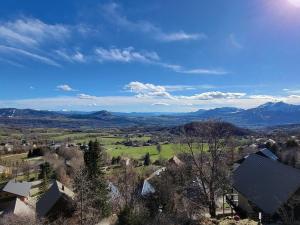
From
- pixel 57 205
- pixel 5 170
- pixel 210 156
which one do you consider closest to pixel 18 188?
pixel 57 205

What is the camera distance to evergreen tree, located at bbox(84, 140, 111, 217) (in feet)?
158

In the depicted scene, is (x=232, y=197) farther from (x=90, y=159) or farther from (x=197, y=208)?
(x=90, y=159)

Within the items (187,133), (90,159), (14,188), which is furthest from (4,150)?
(187,133)

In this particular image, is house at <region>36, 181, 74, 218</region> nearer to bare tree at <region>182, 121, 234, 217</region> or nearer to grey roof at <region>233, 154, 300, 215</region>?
bare tree at <region>182, 121, 234, 217</region>

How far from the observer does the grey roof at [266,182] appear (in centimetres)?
3300

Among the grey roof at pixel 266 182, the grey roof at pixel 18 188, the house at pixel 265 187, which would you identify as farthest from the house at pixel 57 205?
the grey roof at pixel 266 182

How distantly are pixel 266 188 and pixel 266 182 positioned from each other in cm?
143

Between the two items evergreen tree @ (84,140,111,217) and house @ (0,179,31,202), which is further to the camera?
house @ (0,179,31,202)

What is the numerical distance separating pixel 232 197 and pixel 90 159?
23166 mm

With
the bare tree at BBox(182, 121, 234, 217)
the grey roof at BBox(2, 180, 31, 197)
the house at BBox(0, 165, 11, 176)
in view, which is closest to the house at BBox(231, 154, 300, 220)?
the bare tree at BBox(182, 121, 234, 217)

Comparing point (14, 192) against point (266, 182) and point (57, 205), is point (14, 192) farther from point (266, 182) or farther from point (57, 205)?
point (266, 182)

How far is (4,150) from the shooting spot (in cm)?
15538

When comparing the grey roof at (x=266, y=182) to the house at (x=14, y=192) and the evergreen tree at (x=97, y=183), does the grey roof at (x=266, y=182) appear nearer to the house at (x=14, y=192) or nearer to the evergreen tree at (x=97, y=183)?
the evergreen tree at (x=97, y=183)

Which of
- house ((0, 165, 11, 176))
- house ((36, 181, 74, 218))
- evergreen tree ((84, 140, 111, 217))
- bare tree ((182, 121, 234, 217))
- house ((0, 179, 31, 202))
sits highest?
bare tree ((182, 121, 234, 217))
